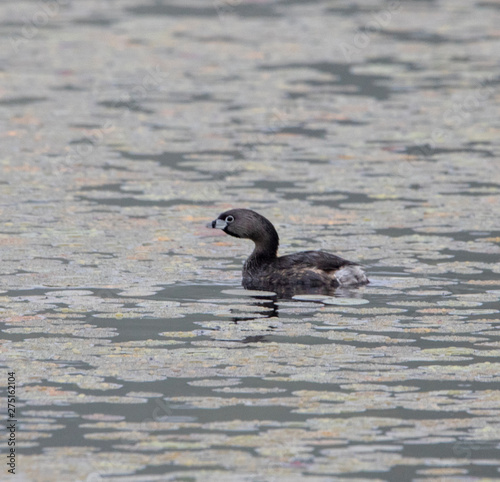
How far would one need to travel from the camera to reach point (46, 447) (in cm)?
744

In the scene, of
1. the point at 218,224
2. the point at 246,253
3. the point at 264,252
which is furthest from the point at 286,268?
the point at 246,253

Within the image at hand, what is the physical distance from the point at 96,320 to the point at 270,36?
19997mm

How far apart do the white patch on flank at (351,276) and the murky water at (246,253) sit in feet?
0.39

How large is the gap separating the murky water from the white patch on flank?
119 millimetres

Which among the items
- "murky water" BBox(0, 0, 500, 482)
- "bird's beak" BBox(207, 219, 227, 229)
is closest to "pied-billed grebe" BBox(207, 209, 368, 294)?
"bird's beak" BBox(207, 219, 227, 229)

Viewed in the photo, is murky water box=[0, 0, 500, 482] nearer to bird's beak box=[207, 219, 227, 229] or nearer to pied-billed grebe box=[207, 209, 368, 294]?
pied-billed grebe box=[207, 209, 368, 294]

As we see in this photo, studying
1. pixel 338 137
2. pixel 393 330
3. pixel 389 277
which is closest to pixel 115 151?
pixel 338 137

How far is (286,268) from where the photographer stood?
12.2 m

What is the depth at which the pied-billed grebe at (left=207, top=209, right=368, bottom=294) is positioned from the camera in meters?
11.8

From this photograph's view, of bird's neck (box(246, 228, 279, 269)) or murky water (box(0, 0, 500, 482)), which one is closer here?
murky water (box(0, 0, 500, 482))

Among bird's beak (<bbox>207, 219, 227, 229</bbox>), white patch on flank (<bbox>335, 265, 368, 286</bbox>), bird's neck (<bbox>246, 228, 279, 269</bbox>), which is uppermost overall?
bird's beak (<bbox>207, 219, 227, 229</bbox>)

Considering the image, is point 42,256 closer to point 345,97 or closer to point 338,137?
point 338,137

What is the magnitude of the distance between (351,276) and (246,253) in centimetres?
218

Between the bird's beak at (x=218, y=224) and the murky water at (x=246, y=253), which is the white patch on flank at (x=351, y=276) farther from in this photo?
the bird's beak at (x=218, y=224)
